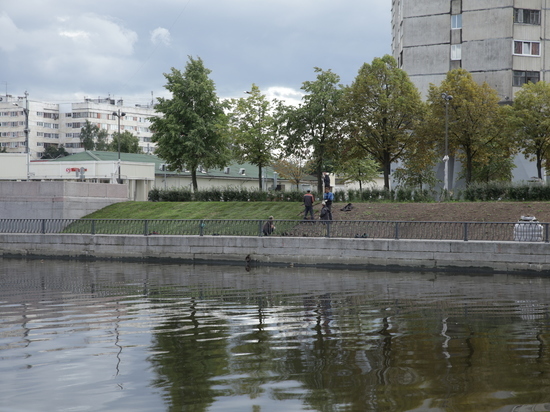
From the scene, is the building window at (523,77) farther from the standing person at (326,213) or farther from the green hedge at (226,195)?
the standing person at (326,213)

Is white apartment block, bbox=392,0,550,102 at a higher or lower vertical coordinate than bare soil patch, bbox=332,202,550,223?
higher

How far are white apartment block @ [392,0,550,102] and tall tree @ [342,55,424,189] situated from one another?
1383 centimetres

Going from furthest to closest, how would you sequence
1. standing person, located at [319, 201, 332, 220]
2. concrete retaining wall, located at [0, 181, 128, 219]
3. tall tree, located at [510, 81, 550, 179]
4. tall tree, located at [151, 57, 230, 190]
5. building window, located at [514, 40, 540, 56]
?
building window, located at [514, 40, 540, 56], tall tree, located at [151, 57, 230, 190], tall tree, located at [510, 81, 550, 179], concrete retaining wall, located at [0, 181, 128, 219], standing person, located at [319, 201, 332, 220]

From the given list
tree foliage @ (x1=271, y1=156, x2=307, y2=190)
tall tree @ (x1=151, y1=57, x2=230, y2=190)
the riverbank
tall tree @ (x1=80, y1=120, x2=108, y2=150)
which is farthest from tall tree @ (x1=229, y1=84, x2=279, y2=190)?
tall tree @ (x1=80, y1=120, x2=108, y2=150)

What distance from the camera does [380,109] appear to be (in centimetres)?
4197

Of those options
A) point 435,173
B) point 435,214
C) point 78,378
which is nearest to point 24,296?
point 78,378

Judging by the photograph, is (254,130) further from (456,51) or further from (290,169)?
(290,169)

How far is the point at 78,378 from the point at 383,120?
120ft

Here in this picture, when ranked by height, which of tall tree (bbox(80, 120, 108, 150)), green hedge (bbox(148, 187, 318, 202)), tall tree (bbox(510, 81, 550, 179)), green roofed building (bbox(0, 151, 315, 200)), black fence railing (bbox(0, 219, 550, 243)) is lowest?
black fence railing (bbox(0, 219, 550, 243))

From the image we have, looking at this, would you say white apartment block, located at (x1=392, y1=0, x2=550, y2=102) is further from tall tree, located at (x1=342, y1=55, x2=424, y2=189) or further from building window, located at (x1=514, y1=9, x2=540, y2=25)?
tall tree, located at (x1=342, y1=55, x2=424, y2=189)

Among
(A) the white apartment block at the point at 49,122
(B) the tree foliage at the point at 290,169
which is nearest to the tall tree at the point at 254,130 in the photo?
(B) the tree foliage at the point at 290,169

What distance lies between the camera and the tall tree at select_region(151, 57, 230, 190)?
4947 cm

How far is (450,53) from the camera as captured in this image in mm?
56250

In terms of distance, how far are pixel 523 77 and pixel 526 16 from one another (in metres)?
4.96
